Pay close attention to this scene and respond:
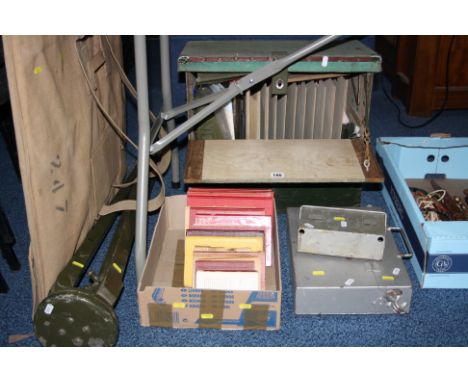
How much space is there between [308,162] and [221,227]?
45 cm

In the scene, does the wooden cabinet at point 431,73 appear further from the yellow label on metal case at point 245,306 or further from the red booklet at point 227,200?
the yellow label on metal case at point 245,306

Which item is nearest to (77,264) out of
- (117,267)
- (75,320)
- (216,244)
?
(117,267)

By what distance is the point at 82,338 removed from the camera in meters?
1.39

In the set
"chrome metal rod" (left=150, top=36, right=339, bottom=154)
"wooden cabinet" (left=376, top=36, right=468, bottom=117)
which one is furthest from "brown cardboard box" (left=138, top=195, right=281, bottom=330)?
"wooden cabinet" (left=376, top=36, right=468, bottom=117)

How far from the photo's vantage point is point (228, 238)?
5.28ft

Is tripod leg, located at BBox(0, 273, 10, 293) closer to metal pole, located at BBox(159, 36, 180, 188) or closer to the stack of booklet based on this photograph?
the stack of booklet

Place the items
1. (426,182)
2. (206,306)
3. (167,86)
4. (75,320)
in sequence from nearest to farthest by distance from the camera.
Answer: (75,320) → (206,306) → (167,86) → (426,182)

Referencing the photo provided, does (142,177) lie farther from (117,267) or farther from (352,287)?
(352,287)

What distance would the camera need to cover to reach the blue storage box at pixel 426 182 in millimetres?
1606

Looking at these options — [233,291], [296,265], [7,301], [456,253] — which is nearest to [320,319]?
[296,265]

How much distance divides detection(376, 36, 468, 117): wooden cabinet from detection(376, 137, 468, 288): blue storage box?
99 centimetres

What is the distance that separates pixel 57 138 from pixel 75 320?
20.7 inches

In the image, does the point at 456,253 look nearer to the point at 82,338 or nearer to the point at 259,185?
the point at 259,185

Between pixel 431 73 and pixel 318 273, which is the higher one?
pixel 431 73
